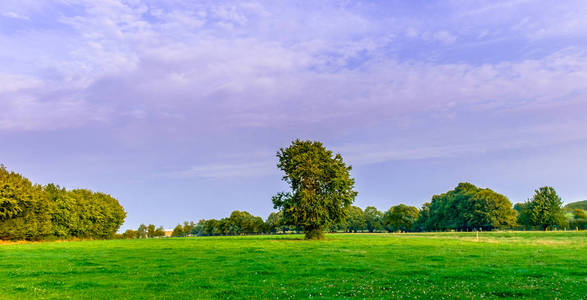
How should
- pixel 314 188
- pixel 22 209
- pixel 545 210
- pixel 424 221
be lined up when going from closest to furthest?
pixel 314 188 < pixel 22 209 < pixel 545 210 < pixel 424 221

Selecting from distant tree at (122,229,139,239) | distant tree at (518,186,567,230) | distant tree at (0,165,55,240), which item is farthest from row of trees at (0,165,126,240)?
distant tree at (518,186,567,230)

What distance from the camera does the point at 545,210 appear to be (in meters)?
141

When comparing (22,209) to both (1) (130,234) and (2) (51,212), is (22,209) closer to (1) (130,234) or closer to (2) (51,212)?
(2) (51,212)

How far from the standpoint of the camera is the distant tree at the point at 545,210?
14025cm

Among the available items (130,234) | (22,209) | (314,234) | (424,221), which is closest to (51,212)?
(22,209)

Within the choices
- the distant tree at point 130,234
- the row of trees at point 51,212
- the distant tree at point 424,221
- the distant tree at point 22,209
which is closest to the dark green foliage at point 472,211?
the distant tree at point 424,221

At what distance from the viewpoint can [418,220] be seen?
198 m

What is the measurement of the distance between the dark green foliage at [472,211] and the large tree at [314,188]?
301 ft

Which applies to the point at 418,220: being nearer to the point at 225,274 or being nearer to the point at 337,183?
the point at 337,183

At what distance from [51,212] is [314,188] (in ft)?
242

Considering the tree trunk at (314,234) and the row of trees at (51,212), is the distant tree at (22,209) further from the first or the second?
the tree trunk at (314,234)

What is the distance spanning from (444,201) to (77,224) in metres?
145

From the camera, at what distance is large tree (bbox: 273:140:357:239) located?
242 ft

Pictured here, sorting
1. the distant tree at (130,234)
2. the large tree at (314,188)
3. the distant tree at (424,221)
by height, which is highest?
the large tree at (314,188)
